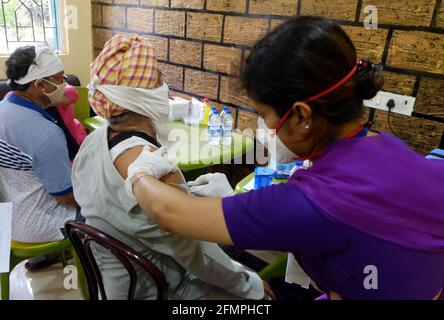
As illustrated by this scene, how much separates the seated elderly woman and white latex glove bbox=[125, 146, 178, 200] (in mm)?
53

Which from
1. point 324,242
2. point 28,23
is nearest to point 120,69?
point 324,242

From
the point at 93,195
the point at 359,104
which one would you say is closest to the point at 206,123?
the point at 93,195

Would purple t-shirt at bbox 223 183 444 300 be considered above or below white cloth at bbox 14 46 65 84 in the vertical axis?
below

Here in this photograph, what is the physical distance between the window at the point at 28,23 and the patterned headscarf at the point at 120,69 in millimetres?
2176

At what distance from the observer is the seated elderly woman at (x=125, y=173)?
101cm

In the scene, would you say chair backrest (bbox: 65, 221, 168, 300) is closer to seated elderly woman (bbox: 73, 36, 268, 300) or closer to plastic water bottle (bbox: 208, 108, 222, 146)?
seated elderly woman (bbox: 73, 36, 268, 300)

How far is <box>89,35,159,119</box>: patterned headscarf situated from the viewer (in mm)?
1066

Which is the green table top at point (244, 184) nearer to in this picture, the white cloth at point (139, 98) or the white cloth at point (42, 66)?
the white cloth at point (139, 98)

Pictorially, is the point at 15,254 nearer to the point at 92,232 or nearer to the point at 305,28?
the point at 92,232

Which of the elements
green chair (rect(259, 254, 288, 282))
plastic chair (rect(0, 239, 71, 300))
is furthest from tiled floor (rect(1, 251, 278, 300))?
green chair (rect(259, 254, 288, 282))

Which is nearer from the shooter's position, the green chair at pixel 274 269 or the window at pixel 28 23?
the green chair at pixel 274 269

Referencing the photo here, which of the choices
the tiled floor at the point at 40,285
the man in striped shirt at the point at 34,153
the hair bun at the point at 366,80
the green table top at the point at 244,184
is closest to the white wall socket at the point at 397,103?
the green table top at the point at 244,184

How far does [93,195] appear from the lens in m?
1.05

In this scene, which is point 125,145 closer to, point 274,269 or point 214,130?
point 274,269
